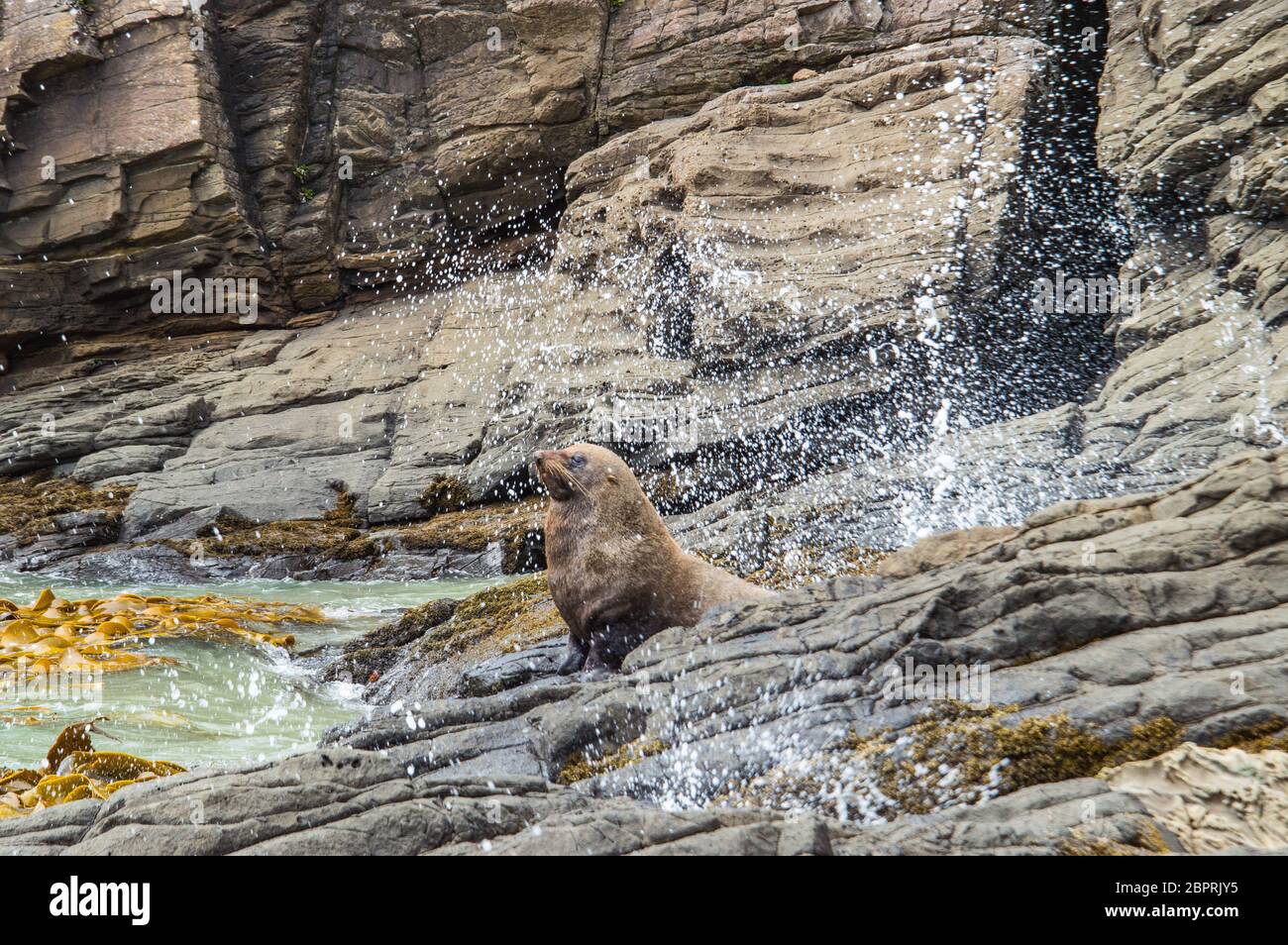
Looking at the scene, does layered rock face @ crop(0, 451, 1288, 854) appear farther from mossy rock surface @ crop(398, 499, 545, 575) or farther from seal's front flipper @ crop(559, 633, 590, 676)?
mossy rock surface @ crop(398, 499, 545, 575)

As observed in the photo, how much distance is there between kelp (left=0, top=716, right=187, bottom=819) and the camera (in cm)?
374

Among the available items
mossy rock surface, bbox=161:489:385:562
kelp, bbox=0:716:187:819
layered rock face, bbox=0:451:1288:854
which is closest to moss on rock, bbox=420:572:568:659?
layered rock face, bbox=0:451:1288:854

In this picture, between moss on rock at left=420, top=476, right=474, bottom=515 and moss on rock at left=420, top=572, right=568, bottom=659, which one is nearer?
moss on rock at left=420, top=572, right=568, bottom=659

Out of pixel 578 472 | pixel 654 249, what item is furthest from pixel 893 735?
pixel 654 249

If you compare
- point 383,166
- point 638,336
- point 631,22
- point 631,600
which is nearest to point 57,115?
point 383,166

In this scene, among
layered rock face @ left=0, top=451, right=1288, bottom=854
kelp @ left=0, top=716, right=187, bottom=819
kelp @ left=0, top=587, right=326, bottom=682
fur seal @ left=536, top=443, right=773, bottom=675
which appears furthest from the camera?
kelp @ left=0, top=587, right=326, bottom=682

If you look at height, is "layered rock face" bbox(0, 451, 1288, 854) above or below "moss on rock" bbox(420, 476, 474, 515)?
below

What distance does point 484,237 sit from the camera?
1797 cm

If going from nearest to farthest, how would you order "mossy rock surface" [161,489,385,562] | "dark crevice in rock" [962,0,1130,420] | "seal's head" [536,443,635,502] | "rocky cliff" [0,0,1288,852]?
"rocky cliff" [0,0,1288,852], "seal's head" [536,443,635,502], "dark crevice in rock" [962,0,1130,420], "mossy rock surface" [161,489,385,562]

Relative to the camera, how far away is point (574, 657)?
536 centimetres

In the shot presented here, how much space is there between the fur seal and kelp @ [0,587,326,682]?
3266 mm

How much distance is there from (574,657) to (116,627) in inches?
164

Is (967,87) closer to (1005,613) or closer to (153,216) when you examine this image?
(1005,613)

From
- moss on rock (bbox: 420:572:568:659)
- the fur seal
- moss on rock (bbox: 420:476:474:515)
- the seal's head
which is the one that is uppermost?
moss on rock (bbox: 420:476:474:515)
